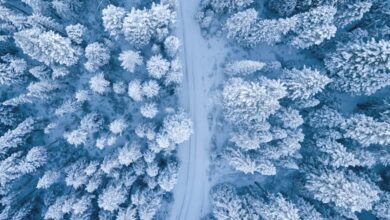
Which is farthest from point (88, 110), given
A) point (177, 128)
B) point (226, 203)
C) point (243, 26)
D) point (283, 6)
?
point (283, 6)

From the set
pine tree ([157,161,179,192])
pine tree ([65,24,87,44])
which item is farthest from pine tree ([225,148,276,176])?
pine tree ([65,24,87,44])

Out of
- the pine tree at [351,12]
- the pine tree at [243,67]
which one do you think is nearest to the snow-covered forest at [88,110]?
the pine tree at [243,67]

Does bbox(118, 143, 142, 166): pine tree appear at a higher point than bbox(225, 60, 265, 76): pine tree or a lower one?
lower

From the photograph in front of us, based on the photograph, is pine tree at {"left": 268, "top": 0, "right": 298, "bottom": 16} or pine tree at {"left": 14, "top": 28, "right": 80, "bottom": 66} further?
pine tree at {"left": 268, "top": 0, "right": 298, "bottom": 16}

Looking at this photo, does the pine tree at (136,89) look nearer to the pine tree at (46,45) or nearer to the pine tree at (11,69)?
the pine tree at (46,45)

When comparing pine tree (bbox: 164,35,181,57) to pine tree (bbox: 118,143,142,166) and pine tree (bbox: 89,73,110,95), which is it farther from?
pine tree (bbox: 118,143,142,166)

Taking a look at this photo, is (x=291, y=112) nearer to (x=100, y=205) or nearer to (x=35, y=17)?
(x=100, y=205)

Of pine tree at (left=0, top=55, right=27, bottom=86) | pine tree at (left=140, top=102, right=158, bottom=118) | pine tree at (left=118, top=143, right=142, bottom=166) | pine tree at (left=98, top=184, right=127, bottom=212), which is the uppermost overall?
pine tree at (left=0, top=55, right=27, bottom=86)
